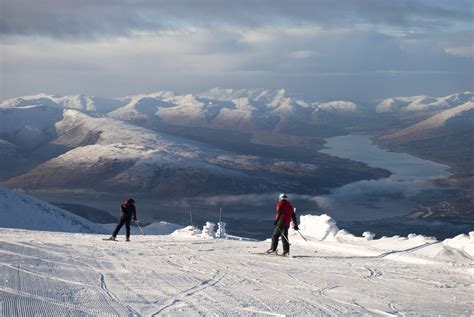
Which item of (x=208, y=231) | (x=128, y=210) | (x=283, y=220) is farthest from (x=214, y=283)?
(x=208, y=231)

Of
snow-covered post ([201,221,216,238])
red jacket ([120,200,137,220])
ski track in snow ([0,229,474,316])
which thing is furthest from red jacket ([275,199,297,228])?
snow-covered post ([201,221,216,238])

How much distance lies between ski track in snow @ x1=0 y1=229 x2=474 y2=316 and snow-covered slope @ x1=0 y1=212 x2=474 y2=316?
18 mm

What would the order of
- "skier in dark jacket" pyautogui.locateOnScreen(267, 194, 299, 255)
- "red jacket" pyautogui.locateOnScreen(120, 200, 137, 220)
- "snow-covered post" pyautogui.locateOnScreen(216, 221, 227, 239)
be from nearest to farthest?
"skier in dark jacket" pyautogui.locateOnScreen(267, 194, 299, 255) → "red jacket" pyautogui.locateOnScreen(120, 200, 137, 220) → "snow-covered post" pyautogui.locateOnScreen(216, 221, 227, 239)

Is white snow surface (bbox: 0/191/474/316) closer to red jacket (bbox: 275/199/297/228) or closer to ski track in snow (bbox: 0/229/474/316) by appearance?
ski track in snow (bbox: 0/229/474/316)

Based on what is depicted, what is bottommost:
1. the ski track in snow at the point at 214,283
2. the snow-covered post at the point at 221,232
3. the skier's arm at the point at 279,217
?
the snow-covered post at the point at 221,232

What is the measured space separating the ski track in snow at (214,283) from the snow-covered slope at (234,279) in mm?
18

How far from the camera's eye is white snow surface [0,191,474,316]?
1112cm

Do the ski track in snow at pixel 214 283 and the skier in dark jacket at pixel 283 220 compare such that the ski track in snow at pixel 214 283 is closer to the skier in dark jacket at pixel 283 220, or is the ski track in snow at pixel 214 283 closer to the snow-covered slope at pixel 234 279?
the snow-covered slope at pixel 234 279

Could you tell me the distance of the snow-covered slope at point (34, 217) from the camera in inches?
3130

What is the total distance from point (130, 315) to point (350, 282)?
5.79 meters

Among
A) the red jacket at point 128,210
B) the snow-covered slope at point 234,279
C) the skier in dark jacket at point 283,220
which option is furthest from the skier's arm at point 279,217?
the red jacket at point 128,210

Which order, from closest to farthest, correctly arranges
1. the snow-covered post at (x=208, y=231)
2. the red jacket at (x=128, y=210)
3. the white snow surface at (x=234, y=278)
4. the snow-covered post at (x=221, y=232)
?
the white snow surface at (x=234, y=278) < the red jacket at (x=128, y=210) < the snow-covered post at (x=208, y=231) < the snow-covered post at (x=221, y=232)

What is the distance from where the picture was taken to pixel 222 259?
1781 centimetres

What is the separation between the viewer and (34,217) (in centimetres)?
8319
